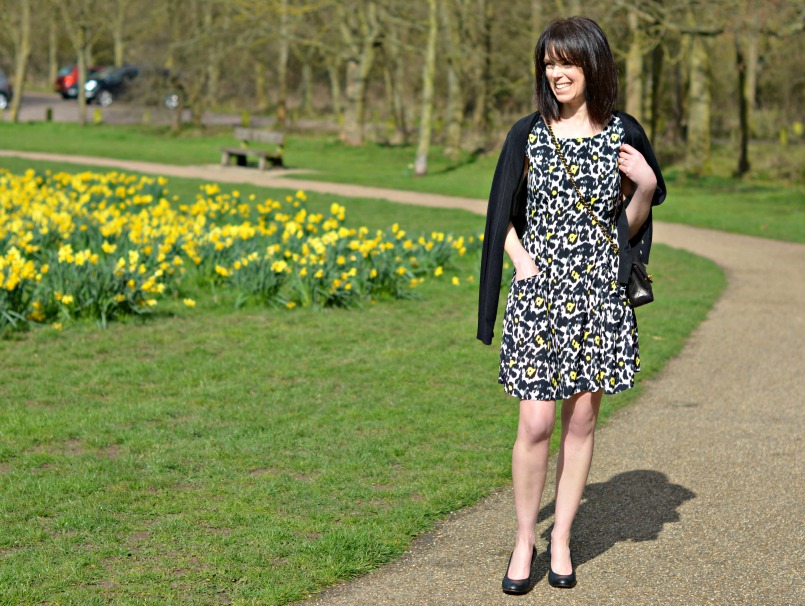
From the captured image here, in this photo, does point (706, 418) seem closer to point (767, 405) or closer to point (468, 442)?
point (767, 405)

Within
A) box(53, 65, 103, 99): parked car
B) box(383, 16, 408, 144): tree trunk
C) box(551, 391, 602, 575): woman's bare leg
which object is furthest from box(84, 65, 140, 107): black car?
box(551, 391, 602, 575): woman's bare leg

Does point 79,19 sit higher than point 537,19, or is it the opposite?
point 537,19

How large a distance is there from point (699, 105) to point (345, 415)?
19402 mm

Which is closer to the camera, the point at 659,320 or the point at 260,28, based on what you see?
the point at 659,320

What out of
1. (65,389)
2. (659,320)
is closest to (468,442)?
(65,389)

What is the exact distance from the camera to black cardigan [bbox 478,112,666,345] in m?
3.49

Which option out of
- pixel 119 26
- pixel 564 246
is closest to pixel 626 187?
pixel 564 246

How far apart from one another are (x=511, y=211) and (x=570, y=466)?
Result: 85 cm

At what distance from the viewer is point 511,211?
353 centimetres

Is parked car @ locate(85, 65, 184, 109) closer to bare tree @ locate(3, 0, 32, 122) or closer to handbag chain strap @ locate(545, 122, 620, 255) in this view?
bare tree @ locate(3, 0, 32, 122)

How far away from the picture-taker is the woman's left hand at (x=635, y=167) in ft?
11.3

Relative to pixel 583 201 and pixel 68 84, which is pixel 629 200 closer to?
pixel 583 201

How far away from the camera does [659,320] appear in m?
8.69

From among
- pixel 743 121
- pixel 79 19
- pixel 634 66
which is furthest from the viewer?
pixel 79 19
